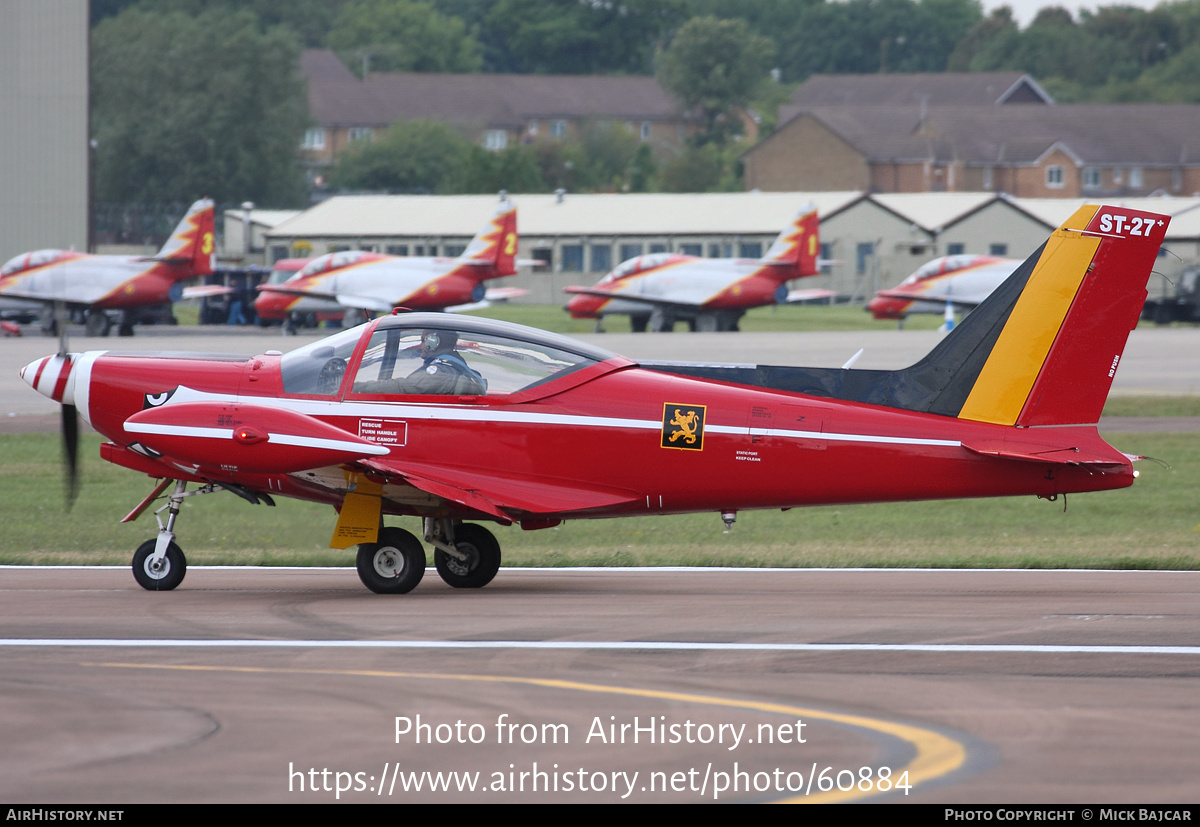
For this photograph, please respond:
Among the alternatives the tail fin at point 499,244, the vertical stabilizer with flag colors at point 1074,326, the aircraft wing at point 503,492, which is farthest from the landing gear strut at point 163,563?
the tail fin at point 499,244

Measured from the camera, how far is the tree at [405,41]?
158625 millimetres

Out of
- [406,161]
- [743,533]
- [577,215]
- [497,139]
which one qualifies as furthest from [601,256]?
[743,533]

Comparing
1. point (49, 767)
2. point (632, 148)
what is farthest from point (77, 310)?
point (632, 148)

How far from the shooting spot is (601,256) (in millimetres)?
79438

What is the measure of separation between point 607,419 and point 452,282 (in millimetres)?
41427

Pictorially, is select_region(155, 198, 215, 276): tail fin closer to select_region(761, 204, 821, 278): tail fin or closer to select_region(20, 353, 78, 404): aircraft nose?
select_region(761, 204, 821, 278): tail fin

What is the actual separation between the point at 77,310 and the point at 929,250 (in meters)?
41.5

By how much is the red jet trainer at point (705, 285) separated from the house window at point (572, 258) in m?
24.0

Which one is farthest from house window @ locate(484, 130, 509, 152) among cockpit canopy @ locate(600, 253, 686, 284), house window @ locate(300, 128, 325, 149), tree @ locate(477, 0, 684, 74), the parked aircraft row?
cockpit canopy @ locate(600, 253, 686, 284)

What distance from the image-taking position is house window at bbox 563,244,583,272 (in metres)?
79.8

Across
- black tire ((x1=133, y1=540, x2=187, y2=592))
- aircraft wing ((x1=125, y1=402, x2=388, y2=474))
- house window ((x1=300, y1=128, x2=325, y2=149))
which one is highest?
house window ((x1=300, y1=128, x2=325, y2=149))

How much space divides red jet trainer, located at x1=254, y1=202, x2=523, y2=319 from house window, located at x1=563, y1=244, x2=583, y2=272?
83.8 feet

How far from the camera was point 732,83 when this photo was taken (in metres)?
141
